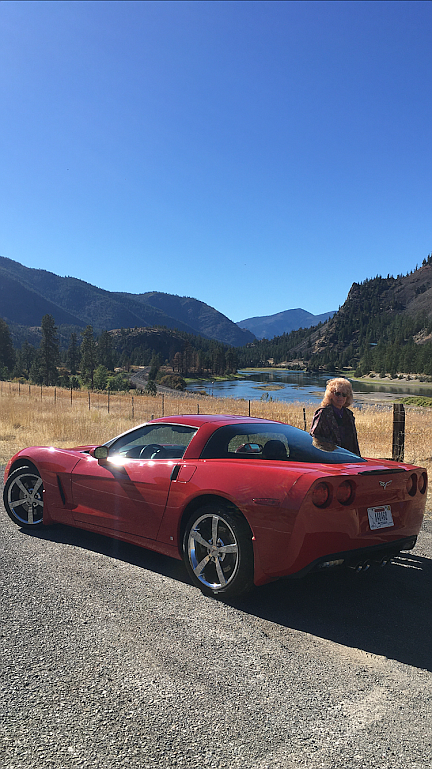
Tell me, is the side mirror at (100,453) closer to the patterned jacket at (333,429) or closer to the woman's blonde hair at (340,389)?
the patterned jacket at (333,429)

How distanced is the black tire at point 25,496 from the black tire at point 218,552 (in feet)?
7.36

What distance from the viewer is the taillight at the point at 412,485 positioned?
12.6 ft

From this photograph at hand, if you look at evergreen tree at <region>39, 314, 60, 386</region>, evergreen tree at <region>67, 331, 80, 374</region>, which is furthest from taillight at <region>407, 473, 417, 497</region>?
evergreen tree at <region>67, 331, 80, 374</region>

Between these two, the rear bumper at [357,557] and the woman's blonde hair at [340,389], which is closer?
the rear bumper at [357,557]

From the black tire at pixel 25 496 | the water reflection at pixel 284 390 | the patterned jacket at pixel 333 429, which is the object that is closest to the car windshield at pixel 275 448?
the patterned jacket at pixel 333 429

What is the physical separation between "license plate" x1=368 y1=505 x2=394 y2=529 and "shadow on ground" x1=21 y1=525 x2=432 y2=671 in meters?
0.63

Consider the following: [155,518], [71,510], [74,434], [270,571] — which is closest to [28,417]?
[74,434]

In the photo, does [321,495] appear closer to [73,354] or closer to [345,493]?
[345,493]

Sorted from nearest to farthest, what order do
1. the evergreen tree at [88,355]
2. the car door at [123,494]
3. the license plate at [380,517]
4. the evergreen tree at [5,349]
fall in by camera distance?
the license plate at [380,517], the car door at [123,494], the evergreen tree at [88,355], the evergreen tree at [5,349]

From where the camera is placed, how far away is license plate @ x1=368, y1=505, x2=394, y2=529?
3.51m

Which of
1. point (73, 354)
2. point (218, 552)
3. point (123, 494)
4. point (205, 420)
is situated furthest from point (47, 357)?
point (218, 552)

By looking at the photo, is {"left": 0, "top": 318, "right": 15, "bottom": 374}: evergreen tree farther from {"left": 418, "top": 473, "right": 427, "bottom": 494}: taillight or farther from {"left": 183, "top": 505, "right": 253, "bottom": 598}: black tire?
{"left": 418, "top": 473, "right": 427, "bottom": 494}: taillight

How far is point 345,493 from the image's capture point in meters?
3.39

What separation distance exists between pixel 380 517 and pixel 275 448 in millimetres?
937
